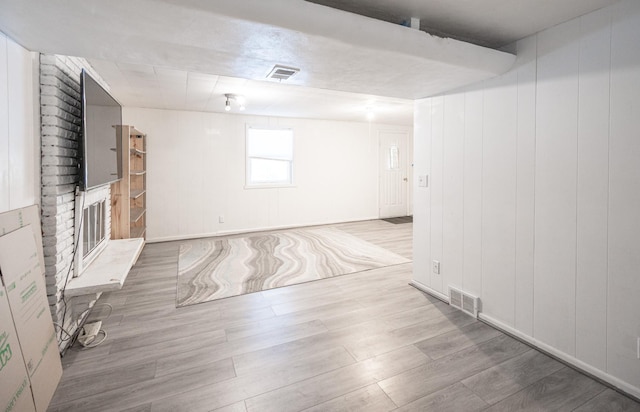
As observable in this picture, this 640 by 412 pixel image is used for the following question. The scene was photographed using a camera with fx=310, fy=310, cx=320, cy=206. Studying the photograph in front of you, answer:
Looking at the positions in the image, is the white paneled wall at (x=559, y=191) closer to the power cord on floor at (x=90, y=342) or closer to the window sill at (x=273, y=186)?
the power cord on floor at (x=90, y=342)

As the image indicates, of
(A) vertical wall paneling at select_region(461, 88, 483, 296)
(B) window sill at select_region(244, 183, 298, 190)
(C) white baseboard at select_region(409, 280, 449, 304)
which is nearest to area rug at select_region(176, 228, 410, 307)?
(C) white baseboard at select_region(409, 280, 449, 304)

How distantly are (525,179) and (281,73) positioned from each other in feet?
6.47

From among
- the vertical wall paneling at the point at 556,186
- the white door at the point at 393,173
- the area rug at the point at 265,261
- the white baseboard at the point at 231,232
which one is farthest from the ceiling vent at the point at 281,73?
the white door at the point at 393,173

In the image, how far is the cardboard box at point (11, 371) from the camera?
1375 mm

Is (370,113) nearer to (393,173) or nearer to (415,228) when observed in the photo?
(393,173)

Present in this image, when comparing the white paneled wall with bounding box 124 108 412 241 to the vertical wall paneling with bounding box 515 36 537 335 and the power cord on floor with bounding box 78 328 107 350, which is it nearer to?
the power cord on floor with bounding box 78 328 107 350

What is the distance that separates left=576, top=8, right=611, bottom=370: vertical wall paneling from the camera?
6.04 feet

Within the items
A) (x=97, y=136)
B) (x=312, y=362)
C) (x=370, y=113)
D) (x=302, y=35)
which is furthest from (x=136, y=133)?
(x=312, y=362)

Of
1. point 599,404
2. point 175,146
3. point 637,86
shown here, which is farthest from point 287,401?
point 175,146

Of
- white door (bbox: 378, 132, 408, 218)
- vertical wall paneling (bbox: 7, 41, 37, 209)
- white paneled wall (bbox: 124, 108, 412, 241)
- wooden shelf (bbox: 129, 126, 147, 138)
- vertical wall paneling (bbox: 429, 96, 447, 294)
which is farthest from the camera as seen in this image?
white door (bbox: 378, 132, 408, 218)

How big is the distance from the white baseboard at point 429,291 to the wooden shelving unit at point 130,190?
3591 mm

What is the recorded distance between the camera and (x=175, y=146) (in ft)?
18.4

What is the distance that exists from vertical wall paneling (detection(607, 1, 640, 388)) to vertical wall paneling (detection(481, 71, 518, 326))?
23.5 inches

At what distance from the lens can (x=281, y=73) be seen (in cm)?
233
